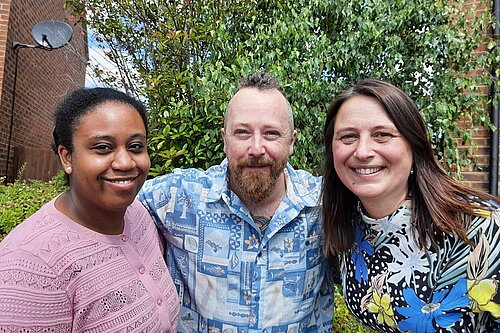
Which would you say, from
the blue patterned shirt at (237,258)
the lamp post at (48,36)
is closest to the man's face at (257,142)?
the blue patterned shirt at (237,258)

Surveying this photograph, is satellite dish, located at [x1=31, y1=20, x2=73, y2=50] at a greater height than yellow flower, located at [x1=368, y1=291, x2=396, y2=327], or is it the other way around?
satellite dish, located at [x1=31, y1=20, x2=73, y2=50]

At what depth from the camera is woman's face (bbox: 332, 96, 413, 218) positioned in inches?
73.5

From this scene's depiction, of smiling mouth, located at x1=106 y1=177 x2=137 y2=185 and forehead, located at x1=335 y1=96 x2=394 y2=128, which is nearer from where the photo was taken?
smiling mouth, located at x1=106 y1=177 x2=137 y2=185

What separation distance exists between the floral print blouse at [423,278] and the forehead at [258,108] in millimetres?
732

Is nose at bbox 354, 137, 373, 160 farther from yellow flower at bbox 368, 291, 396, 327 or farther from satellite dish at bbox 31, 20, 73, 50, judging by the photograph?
satellite dish at bbox 31, 20, 73, 50

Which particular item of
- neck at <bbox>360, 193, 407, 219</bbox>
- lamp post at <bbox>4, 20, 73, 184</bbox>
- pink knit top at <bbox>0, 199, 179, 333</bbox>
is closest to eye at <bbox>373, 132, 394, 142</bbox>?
neck at <bbox>360, 193, 407, 219</bbox>

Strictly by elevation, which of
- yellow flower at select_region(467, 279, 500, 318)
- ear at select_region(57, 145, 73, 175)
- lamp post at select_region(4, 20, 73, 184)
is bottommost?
yellow flower at select_region(467, 279, 500, 318)

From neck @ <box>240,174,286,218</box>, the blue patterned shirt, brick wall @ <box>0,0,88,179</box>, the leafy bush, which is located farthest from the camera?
brick wall @ <box>0,0,88,179</box>

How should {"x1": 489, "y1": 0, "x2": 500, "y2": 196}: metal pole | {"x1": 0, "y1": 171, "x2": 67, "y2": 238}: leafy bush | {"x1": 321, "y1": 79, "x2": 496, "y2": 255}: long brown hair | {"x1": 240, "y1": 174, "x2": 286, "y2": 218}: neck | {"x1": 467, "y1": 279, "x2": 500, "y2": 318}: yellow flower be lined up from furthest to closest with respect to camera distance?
{"x1": 0, "y1": 171, "x2": 67, "y2": 238}: leafy bush, {"x1": 489, "y1": 0, "x2": 500, "y2": 196}: metal pole, {"x1": 240, "y1": 174, "x2": 286, "y2": 218}: neck, {"x1": 321, "y1": 79, "x2": 496, "y2": 255}: long brown hair, {"x1": 467, "y1": 279, "x2": 500, "y2": 318}: yellow flower

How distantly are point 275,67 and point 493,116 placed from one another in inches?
107

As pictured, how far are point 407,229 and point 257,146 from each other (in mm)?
860

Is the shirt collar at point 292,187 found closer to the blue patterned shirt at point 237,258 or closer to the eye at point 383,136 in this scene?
the blue patterned shirt at point 237,258

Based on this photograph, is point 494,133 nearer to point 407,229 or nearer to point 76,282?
point 407,229

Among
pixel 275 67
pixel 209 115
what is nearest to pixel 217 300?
pixel 209 115
